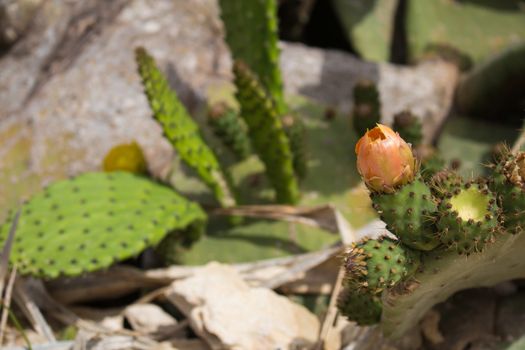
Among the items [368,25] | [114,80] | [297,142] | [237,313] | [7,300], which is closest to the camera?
[237,313]

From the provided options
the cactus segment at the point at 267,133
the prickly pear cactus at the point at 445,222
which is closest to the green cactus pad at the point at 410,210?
the prickly pear cactus at the point at 445,222

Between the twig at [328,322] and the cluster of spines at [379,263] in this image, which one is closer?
the cluster of spines at [379,263]

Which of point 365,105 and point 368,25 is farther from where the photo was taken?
point 368,25

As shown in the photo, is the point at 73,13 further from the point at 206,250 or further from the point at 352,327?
the point at 352,327

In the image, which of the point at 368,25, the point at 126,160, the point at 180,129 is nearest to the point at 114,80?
the point at 126,160

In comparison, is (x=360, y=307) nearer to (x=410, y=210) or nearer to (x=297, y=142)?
(x=410, y=210)

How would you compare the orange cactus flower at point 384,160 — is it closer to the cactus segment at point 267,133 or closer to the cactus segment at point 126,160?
the cactus segment at point 267,133

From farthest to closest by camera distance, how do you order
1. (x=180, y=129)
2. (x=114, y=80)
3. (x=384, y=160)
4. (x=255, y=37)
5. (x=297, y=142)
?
1. (x=114, y=80)
2. (x=255, y=37)
3. (x=297, y=142)
4. (x=180, y=129)
5. (x=384, y=160)
